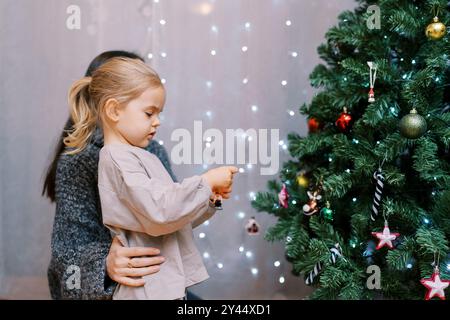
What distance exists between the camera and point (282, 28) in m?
1.96

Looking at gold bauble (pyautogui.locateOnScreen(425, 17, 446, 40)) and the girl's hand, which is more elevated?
gold bauble (pyautogui.locateOnScreen(425, 17, 446, 40))

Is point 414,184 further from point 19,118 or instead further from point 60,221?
point 19,118

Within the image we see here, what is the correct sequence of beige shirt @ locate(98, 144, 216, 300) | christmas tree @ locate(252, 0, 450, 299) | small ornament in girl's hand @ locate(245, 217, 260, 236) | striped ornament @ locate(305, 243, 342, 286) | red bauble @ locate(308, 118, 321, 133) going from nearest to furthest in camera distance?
beige shirt @ locate(98, 144, 216, 300) → christmas tree @ locate(252, 0, 450, 299) → striped ornament @ locate(305, 243, 342, 286) → red bauble @ locate(308, 118, 321, 133) → small ornament in girl's hand @ locate(245, 217, 260, 236)

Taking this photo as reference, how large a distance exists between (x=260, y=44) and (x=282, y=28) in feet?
0.33

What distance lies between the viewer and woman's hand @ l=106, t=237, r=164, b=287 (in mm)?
1136

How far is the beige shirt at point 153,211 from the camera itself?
3.54 ft

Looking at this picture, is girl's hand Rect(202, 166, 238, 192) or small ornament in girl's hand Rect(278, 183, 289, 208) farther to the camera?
small ornament in girl's hand Rect(278, 183, 289, 208)

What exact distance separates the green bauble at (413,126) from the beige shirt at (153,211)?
1.70 feet

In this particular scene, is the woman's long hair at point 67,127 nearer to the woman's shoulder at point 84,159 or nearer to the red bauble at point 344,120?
the woman's shoulder at point 84,159

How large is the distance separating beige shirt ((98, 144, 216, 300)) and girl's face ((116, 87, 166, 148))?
3 centimetres

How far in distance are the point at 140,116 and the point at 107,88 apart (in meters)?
0.10

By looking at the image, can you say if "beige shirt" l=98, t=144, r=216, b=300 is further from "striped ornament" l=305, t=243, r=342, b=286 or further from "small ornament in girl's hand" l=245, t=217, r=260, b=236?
"small ornament in girl's hand" l=245, t=217, r=260, b=236

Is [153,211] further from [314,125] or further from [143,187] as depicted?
[314,125]

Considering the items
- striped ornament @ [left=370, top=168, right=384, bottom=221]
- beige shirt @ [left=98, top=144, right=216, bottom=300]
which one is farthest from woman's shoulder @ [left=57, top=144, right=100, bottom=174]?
striped ornament @ [left=370, top=168, right=384, bottom=221]
